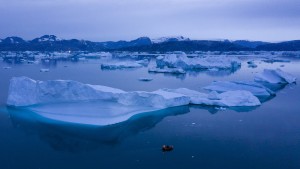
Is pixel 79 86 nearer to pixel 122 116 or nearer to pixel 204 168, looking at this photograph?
pixel 122 116

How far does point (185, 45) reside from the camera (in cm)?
7412

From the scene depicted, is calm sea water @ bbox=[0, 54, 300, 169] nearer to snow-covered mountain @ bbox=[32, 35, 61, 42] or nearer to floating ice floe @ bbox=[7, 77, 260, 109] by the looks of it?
floating ice floe @ bbox=[7, 77, 260, 109]

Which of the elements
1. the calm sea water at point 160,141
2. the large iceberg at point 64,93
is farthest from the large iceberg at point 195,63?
the large iceberg at point 64,93

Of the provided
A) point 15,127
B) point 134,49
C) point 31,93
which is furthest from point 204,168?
point 134,49

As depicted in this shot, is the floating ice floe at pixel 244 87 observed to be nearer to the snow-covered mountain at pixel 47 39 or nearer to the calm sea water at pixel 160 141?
the calm sea water at pixel 160 141

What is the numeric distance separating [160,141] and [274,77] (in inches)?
453

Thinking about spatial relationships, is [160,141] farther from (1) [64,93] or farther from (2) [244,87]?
(2) [244,87]

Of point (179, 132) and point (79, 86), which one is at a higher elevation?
point (79, 86)

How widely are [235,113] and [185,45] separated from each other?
2617 inches

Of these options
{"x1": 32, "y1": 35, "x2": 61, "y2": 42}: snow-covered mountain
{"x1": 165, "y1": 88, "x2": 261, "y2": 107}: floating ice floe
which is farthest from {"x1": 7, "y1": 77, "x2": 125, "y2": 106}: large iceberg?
{"x1": 32, "y1": 35, "x2": 61, "y2": 42}: snow-covered mountain

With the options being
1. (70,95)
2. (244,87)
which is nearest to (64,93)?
(70,95)

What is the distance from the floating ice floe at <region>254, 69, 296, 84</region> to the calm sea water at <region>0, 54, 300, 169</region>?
7.01m

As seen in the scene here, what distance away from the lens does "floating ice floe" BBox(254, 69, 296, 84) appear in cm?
1551

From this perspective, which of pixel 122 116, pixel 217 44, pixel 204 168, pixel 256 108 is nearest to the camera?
pixel 204 168
